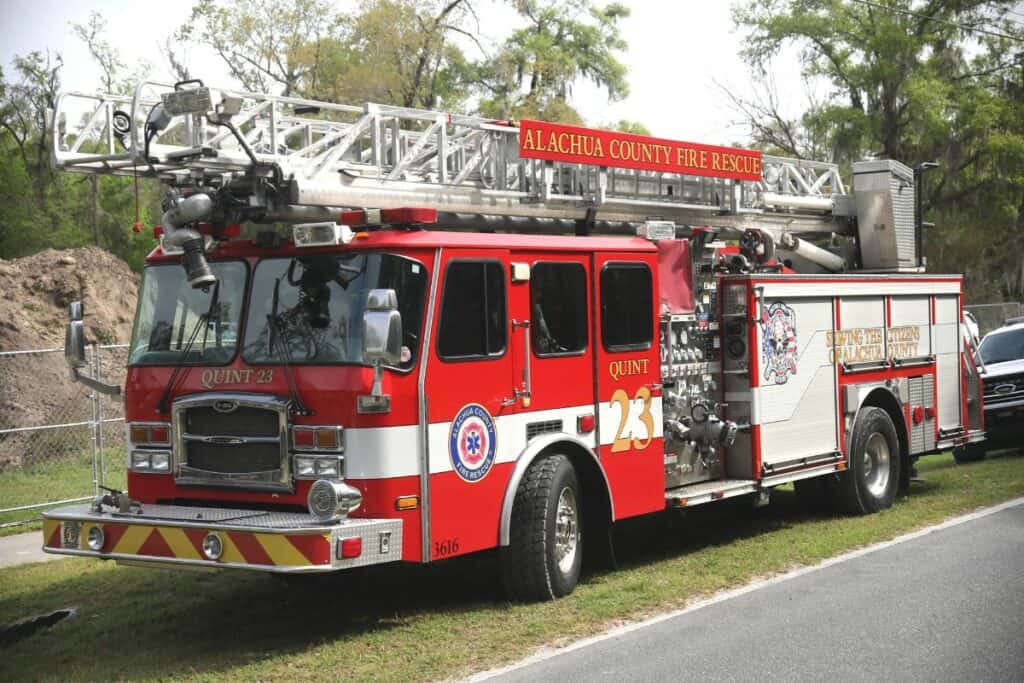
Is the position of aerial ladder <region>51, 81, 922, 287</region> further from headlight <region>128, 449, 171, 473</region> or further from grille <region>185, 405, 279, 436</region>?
headlight <region>128, 449, 171, 473</region>

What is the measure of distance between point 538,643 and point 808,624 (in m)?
1.67

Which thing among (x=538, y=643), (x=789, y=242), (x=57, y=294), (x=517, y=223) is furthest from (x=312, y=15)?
(x=538, y=643)

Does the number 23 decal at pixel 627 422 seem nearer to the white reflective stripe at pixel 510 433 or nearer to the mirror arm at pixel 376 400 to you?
the white reflective stripe at pixel 510 433

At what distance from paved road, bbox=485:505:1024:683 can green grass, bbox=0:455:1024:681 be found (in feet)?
1.47

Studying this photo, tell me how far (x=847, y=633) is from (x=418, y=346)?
3.06 metres

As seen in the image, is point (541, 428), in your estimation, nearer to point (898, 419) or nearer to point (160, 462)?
point (160, 462)

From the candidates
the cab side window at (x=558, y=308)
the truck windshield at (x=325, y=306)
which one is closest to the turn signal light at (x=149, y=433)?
the truck windshield at (x=325, y=306)

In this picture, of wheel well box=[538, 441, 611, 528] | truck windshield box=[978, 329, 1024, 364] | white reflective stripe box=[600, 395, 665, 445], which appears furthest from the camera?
truck windshield box=[978, 329, 1024, 364]

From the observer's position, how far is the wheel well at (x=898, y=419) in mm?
12078

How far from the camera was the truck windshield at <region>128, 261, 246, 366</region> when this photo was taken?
7.83m

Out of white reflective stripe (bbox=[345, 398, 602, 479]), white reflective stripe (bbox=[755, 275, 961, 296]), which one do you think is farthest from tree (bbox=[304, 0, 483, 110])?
white reflective stripe (bbox=[345, 398, 602, 479])

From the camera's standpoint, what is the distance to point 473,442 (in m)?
7.74

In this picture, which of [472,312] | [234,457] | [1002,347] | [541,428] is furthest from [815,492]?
[1002,347]

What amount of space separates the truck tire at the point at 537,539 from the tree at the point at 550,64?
73.6ft
